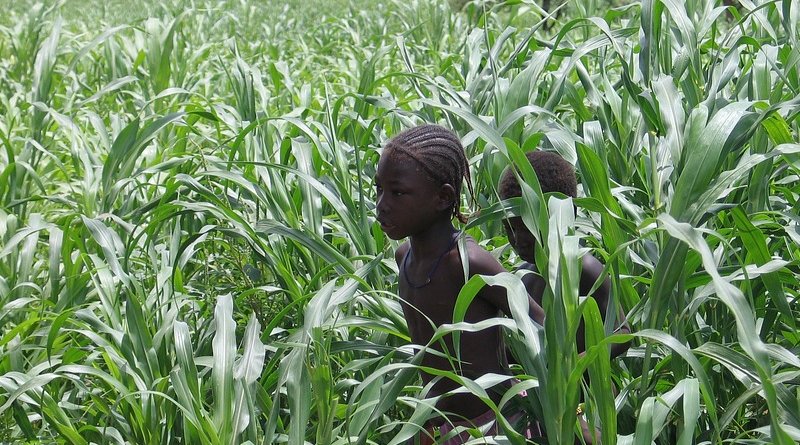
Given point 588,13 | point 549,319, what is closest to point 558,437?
point 549,319

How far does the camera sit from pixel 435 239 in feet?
6.29

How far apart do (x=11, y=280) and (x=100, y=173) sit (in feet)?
1.60

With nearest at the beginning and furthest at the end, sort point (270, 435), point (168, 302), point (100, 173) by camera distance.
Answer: point (270, 435)
point (168, 302)
point (100, 173)

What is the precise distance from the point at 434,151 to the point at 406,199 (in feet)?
0.31

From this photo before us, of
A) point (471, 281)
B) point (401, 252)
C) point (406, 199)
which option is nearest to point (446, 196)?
point (406, 199)

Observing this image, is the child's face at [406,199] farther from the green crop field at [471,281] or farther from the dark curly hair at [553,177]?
the dark curly hair at [553,177]

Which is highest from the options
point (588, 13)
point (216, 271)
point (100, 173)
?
point (588, 13)

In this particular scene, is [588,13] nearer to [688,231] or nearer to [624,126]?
[624,126]

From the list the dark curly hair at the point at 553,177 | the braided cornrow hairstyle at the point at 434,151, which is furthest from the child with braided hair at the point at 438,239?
the dark curly hair at the point at 553,177

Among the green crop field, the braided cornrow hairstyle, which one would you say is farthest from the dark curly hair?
the braided cornrow hairstyle

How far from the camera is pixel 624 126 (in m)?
2.61

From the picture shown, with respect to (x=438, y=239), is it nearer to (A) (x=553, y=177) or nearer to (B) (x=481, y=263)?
(B) (x=481, y=263)

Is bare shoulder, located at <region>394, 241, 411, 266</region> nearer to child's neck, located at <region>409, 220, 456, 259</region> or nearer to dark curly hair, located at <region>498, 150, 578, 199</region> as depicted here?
child's neck, located at <region>409, 220, 456, 259</region>

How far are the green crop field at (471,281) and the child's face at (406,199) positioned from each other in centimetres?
9
